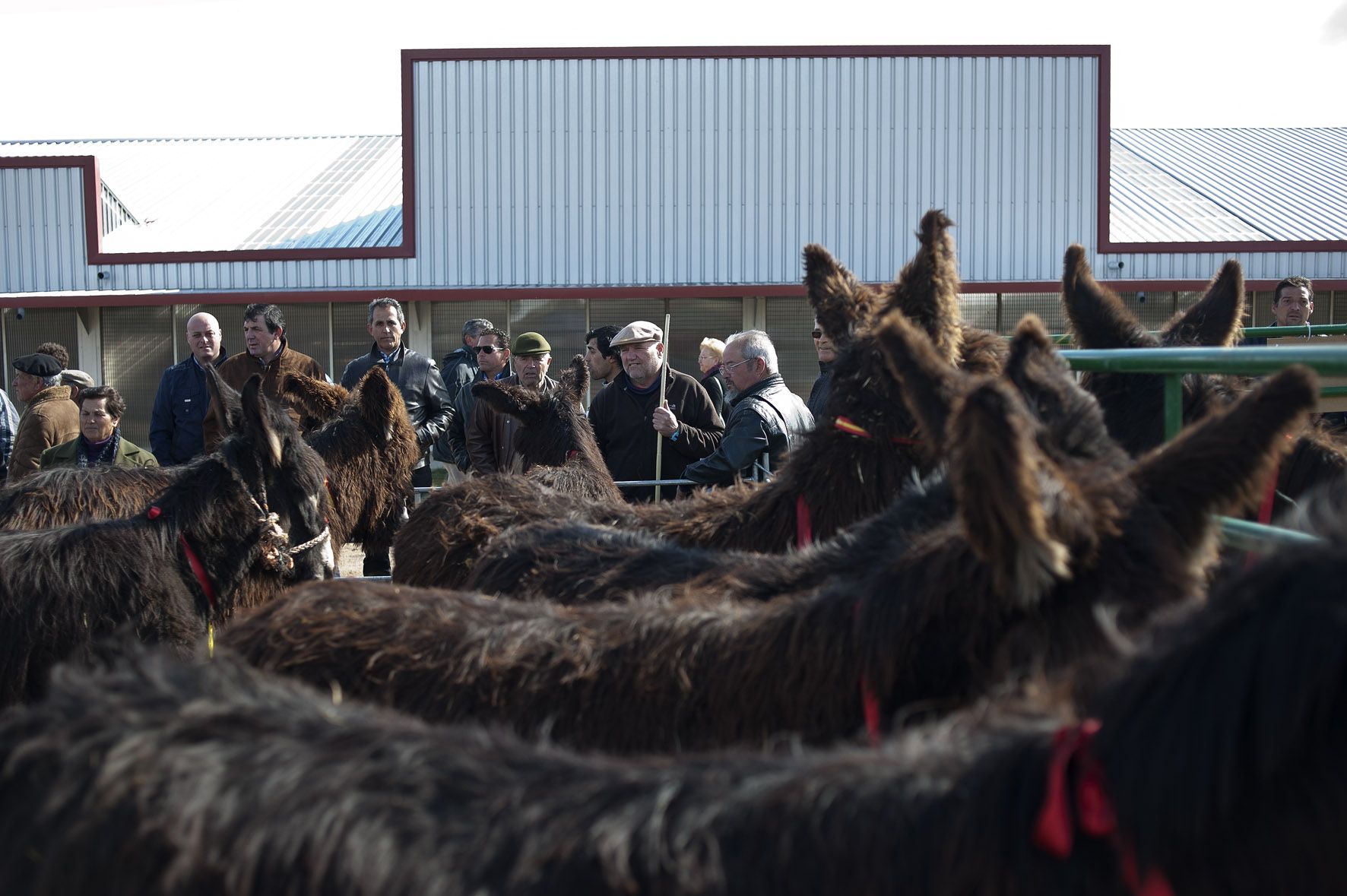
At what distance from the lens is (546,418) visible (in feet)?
22.7

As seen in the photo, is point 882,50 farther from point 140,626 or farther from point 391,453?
point 140,626

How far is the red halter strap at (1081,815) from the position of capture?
48.1 inches

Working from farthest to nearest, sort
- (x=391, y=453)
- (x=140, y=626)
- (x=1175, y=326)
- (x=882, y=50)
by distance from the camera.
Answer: (x=882, y=50) < (x=391, y=453) < (x=1175, y=326) < (x=140, y=626)

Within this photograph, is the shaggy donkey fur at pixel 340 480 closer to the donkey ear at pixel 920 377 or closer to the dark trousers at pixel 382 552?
the dark trousers at pixel 382 552

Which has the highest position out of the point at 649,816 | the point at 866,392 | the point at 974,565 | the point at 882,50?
the point at 882,50

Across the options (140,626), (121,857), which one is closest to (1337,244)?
(140,626)

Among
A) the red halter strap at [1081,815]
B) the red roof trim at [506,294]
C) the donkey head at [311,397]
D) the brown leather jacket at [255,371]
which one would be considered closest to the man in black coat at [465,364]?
the brown leather jacket at [255,371]

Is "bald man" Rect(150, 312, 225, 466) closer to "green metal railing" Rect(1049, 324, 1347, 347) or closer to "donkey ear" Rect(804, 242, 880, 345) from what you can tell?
"donkey ear" Rect(804, 242, 880, 345)

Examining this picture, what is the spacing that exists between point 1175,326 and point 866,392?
1692 millimetres

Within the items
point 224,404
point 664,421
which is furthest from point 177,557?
point 664,421

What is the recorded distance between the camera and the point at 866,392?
11.9ft

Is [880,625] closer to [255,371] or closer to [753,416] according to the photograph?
[753,416]

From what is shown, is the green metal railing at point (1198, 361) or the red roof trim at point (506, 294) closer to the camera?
the green metal railing at point (1198, 361)

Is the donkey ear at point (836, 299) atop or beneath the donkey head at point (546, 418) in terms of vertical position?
atop
